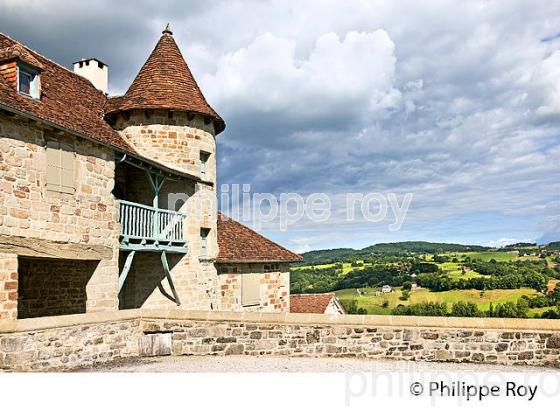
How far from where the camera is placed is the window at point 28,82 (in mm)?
11555

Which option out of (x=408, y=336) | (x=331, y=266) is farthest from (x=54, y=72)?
(x=331, y=266)

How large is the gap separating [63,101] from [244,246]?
26.8ft

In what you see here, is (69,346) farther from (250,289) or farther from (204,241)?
(250,289)

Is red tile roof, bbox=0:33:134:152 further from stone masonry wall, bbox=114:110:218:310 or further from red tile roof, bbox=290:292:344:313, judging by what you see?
red tile roof, bbox=290:292:344:313

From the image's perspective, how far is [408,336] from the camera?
967 cm

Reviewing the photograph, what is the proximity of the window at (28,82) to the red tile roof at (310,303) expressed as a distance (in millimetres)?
15019

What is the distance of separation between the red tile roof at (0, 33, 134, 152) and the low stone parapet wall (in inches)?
176

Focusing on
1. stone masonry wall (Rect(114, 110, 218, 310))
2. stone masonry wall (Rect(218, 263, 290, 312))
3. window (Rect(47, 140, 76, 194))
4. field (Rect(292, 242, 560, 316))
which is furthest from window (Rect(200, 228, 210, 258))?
field (Rect(292, 242, 560, 316))

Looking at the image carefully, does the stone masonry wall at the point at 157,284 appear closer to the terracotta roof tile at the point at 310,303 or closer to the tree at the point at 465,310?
the terracotta roof tile at the point at 310,303

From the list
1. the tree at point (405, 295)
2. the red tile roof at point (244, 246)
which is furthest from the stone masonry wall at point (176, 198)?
the tree at point (405, 295)

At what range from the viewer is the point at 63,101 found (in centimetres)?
1341

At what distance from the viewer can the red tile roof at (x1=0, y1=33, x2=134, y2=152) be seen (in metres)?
11.0

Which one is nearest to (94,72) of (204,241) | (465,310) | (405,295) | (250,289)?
(204,241)

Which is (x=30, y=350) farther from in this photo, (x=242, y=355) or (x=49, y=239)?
(x=242, y=355)
